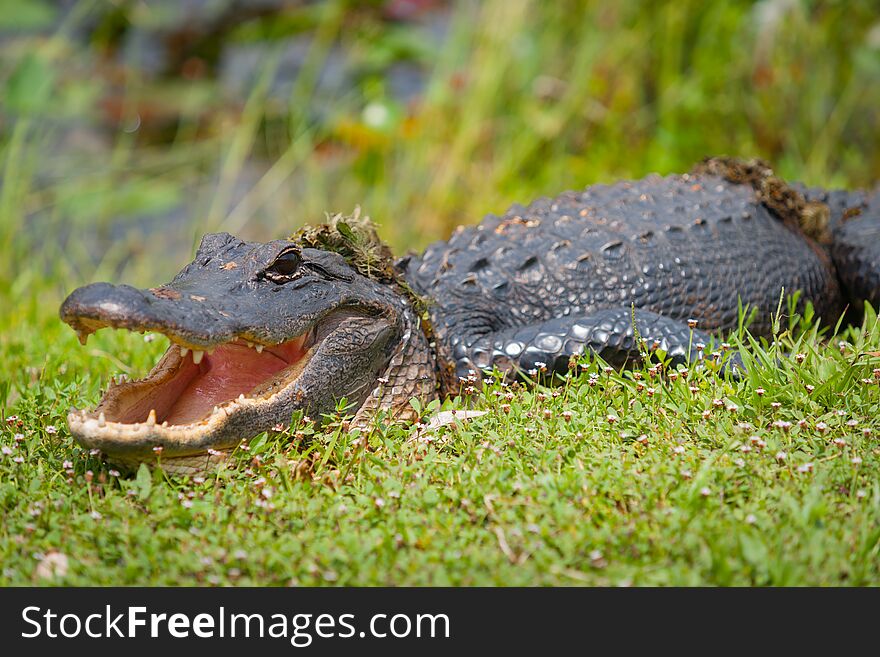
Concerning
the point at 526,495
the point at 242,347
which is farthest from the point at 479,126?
the point at 526,495

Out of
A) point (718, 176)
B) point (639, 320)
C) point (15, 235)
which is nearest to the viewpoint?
point (639, 320)

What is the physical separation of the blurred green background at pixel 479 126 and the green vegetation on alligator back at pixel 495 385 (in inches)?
1.1

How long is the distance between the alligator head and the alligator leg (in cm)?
28

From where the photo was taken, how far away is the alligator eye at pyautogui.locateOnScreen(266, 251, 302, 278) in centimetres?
354

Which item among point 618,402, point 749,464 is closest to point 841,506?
point 749,464

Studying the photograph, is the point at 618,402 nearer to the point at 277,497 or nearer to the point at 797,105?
the point at 277,497

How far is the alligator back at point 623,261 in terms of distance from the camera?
4215 mm

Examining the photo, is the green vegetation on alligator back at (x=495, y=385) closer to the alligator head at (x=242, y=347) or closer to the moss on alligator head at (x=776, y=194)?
the alligator head at (x=242, y=347)

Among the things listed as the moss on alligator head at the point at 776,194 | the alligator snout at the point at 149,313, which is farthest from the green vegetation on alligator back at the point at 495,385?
the moss on alligator head at the point at 776,194

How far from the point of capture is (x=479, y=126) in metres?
7.80

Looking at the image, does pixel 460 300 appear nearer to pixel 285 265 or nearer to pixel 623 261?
pixel 623 261

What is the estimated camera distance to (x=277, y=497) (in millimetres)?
2943

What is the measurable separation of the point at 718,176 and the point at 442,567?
10.6 feet

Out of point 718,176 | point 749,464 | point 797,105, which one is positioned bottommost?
point 749,464
